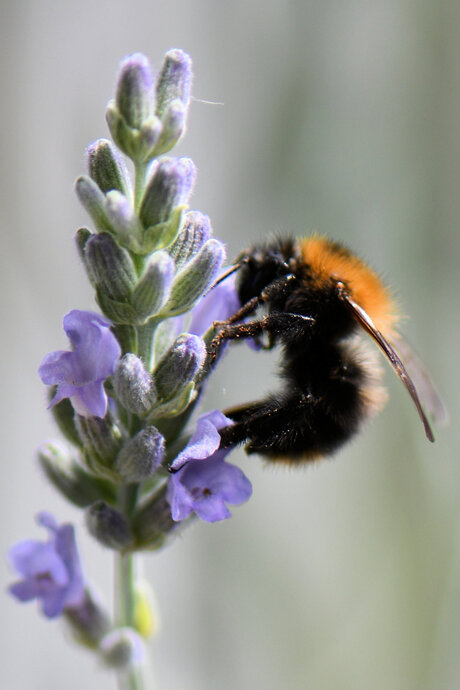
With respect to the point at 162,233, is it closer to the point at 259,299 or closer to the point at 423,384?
the point at 259,299

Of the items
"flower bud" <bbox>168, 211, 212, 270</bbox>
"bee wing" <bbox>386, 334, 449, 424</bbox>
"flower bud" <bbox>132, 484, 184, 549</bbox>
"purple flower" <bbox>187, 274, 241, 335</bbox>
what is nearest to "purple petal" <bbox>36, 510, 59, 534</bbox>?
"flower bud" <bbox>132, 484, 184, 549</bbox>

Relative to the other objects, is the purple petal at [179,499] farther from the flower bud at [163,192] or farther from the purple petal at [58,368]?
the flower bud at [163,192]

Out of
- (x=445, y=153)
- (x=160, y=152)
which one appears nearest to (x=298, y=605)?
(x=445, y=153)

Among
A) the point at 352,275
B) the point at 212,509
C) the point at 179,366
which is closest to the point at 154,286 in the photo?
the point at 179,366

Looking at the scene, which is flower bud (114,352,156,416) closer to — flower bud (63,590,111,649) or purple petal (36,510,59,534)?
purple petal (36,510,59,534)

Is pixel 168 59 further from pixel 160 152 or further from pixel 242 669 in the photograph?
pixel 242 669

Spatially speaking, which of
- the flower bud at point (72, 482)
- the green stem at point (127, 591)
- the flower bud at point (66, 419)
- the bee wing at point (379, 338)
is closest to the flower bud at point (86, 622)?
the green stem at point (127, 591)
